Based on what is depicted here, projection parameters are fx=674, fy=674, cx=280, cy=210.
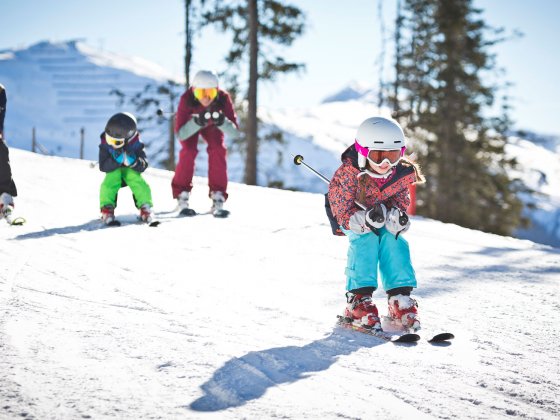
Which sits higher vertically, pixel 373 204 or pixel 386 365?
pixel 373 204

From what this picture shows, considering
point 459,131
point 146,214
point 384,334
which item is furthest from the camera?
point 459,131

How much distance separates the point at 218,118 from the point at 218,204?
3.72 feet

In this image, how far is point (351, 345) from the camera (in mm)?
3971

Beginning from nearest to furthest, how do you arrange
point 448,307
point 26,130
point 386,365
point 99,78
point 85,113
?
point 386,365 < point 448,307 < point 26,130 < point 85,113 < point 99,78

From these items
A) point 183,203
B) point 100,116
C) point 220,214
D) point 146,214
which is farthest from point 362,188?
point 100,116

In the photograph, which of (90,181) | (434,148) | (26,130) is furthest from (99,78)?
(90,181)

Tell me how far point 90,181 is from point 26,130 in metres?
55.5

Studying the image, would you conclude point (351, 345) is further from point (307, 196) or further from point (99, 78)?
point (99, 78)

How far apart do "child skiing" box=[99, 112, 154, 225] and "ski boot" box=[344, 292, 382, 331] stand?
13.2ft

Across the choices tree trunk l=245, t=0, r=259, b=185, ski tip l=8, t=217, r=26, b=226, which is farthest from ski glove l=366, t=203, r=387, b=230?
tree trunk l=245, t=0, r=259, b=185

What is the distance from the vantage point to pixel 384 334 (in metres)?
4.22

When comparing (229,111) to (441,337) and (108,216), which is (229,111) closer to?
(108,216)

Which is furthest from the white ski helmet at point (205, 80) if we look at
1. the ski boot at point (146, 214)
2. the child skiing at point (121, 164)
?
the ski boot at point (146, 214)

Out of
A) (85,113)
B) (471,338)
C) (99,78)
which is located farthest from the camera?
(99,78)
